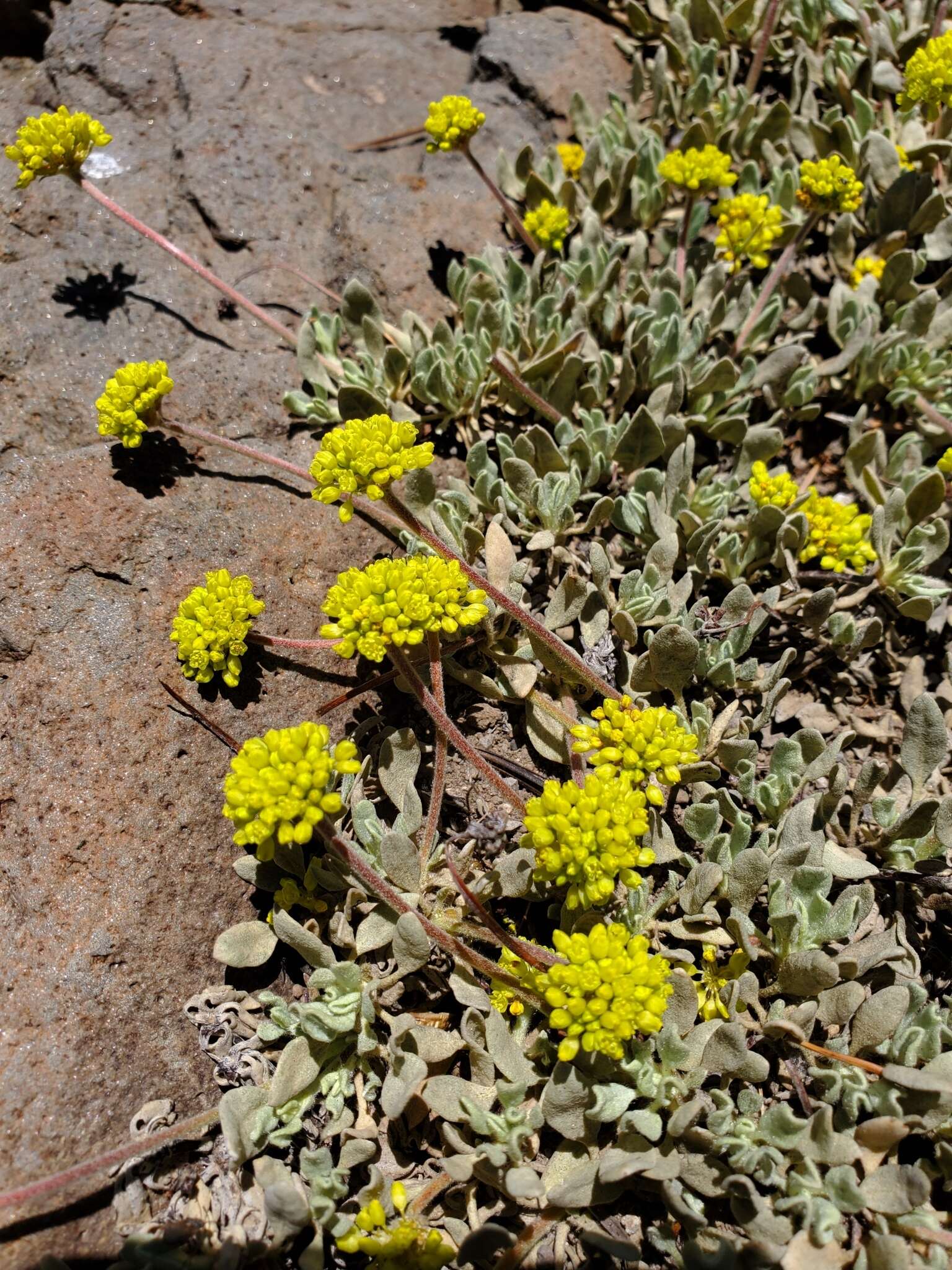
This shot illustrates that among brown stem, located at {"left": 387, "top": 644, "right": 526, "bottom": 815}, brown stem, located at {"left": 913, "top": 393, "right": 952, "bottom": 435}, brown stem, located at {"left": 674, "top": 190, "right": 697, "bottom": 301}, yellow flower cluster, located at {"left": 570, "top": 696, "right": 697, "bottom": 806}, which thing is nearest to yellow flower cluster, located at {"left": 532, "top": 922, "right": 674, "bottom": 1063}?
yellow flower cluster, located at {"left": 570, "top": 696, "right": 697, "bottom": 806}

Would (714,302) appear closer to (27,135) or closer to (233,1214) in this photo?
→ (27,135)

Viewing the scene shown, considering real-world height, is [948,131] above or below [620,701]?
above

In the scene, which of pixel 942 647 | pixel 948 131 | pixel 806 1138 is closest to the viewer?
pixel 806 1138

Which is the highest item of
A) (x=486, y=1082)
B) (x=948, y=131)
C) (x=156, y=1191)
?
(x=948, y=131)

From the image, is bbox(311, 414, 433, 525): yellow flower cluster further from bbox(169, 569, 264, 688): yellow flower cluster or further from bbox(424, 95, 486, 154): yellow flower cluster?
bbox(424, 95, 486, 154): yellow flower cluster

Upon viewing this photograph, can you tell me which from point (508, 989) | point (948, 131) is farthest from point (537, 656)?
point (948, 131)

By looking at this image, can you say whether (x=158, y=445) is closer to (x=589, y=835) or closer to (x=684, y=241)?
(x=589, y=835)
